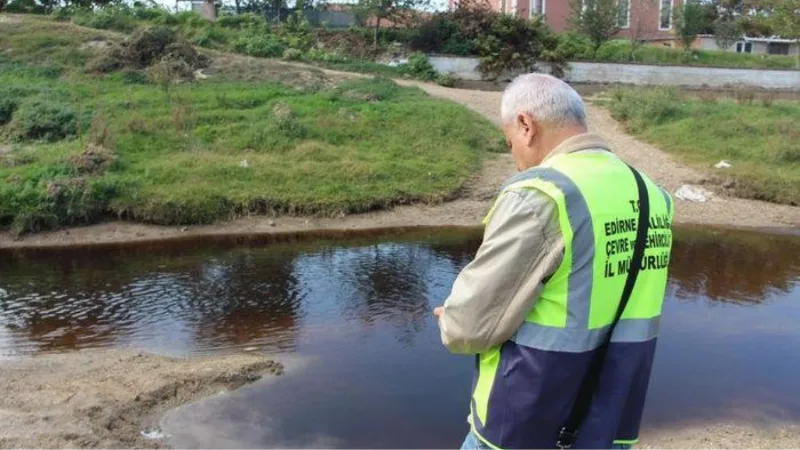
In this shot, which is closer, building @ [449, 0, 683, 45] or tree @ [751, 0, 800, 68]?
tree @ [751, 0, 800, 68]

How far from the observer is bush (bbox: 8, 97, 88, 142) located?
1725cm

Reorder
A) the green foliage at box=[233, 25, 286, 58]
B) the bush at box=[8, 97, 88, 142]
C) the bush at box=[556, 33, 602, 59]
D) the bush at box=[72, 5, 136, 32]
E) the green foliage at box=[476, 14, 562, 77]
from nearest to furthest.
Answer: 1. the bush at box=[8, 97, 88, 142]
2. the green foliage at box=[233, 25, 286, 58]
3. the bush at box=[72, 5, 136, 32]
4. the green foliage at box=[476, 14, 562, 77]
5. the bush at box=[556, 33, 602, 59]

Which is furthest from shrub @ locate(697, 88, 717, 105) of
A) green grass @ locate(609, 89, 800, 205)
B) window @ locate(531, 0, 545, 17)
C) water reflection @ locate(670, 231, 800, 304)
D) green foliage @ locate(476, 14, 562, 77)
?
window @ locate(531, 0, 545, 17)

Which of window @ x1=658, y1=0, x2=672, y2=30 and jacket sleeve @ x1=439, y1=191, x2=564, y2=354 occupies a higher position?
window @ x1=658, y1=0, x2=672, y2=30

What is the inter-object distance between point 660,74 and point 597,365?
29.9 meters

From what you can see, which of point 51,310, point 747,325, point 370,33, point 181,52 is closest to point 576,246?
point 747,325

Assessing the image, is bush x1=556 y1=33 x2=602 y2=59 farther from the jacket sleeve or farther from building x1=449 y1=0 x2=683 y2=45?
the jacket sleeve

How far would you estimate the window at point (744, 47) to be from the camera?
43625 millimetres

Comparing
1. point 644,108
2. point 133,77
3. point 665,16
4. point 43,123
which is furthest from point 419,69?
point 665,16

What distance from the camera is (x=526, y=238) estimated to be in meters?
2.32

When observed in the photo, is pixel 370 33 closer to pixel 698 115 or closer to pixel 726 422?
pixel 698 115

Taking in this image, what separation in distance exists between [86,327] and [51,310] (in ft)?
3.25

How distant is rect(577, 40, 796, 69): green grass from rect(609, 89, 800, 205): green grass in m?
8.94

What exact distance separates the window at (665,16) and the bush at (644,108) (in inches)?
844
